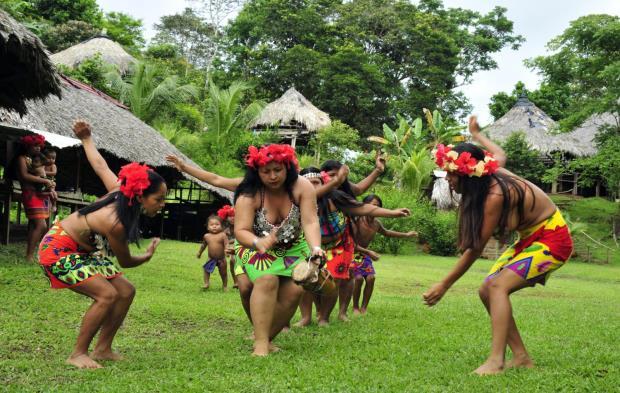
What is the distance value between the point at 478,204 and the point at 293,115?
33.4 meters

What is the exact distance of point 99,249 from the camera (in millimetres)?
5582

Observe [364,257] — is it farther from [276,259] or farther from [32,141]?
[32,141]

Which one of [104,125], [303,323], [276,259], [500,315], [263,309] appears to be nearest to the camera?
[500,315]

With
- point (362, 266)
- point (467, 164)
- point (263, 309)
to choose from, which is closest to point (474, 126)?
point (467, 164)

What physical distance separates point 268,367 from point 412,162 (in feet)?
82.6

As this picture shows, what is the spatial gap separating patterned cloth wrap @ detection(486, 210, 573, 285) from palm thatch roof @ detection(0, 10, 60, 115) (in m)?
7.35

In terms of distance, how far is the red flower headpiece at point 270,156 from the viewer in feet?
19.1

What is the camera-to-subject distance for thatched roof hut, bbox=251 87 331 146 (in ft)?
125

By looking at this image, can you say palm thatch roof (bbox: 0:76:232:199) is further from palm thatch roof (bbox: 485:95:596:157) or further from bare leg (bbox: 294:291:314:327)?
palm thatch roof (bbox: 485:95:596:157)

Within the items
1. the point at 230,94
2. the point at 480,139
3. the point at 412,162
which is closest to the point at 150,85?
the point at 230,94

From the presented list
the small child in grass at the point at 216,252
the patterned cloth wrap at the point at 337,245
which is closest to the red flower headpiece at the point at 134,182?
the patterned cloth wrap at the point at 337,245

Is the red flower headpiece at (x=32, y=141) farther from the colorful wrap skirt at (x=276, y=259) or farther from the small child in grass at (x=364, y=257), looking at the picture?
the colorful wrap skirt at (x=276, y=259)

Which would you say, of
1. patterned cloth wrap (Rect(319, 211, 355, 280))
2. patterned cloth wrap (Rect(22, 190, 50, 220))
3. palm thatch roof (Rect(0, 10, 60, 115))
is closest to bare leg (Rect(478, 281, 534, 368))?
patterned cloth wrap (Rect(319, 211, 355, 280))

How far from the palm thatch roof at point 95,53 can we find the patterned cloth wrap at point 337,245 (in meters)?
29.5
